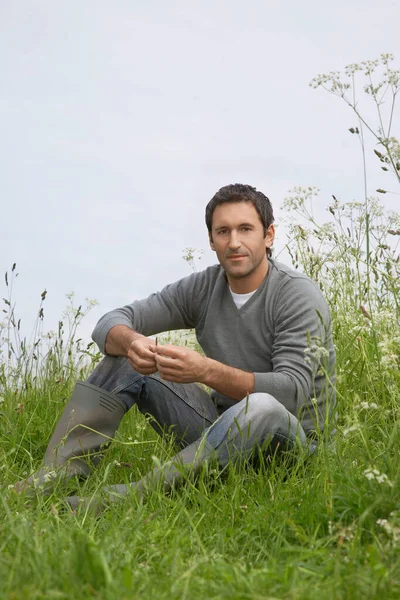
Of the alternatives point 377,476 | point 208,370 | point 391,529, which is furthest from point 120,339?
point 391,529

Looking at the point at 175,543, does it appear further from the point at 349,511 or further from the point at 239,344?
the point at 239,344

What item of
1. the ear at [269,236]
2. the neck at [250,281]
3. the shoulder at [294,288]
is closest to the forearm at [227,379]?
the shoulder at [294,288]

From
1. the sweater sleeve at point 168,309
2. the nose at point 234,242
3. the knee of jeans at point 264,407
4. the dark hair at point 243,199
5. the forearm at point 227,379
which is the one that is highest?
the dark hair at point 243,199

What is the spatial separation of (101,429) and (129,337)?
1.55 feet

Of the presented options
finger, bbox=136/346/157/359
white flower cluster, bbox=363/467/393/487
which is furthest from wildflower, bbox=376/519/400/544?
finger, bbox=136/346/157/359

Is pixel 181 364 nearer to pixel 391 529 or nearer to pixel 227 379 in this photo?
pixel 227 379

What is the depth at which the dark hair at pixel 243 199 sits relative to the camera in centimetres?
369

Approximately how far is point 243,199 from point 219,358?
0.79 m

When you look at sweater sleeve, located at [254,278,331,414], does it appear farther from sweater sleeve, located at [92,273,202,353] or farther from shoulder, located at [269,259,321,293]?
sweater sleeve, located at [92,273,202,353]

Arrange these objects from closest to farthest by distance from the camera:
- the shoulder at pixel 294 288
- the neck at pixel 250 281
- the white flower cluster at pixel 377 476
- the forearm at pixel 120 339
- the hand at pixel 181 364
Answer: the white flower cluster at pixel 377 476, the hand at pixel 181 364, the shoulder at pixel 294 288, the forearm at pixel 120 339, the neck at pixel 250 281

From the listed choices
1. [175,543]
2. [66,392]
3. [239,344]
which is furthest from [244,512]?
[66,392]

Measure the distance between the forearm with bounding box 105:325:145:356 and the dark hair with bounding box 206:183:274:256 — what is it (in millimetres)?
704

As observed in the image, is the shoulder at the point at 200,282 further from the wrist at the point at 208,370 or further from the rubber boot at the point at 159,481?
the rubber boot at the point at 159,481

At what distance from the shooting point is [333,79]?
3.93m
